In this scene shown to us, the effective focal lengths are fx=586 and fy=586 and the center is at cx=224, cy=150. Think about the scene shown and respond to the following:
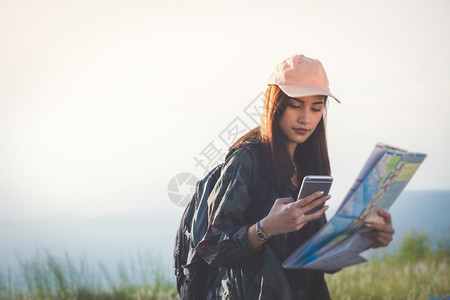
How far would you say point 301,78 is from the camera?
161cm

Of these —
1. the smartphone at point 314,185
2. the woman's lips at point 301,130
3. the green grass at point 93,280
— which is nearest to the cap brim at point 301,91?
the woman's lips at point 301,130

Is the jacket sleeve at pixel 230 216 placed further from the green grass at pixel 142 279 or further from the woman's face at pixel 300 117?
the green grass at pixel 142 279

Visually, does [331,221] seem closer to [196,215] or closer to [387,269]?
[196,215]

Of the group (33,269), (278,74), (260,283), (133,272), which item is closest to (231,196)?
(260,283)

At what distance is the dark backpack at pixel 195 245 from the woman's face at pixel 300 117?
0.11 meters

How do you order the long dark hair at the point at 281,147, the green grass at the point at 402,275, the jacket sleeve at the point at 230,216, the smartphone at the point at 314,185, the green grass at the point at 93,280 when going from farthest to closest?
the green grass at the point at 93,280, the green grass at the point at 402,275, the long dark hair at the point at 281,147, the jacket sleeve at the point at 230,216, the smartphone at the point at 314,185

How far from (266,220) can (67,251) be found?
2.40 metres

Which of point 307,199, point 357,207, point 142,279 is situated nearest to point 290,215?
point 307,199

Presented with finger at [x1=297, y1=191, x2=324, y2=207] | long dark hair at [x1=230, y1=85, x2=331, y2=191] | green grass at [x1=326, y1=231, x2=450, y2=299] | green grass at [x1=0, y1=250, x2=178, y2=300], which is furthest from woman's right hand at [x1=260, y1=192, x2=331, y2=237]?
green grass at [x1=0, y1=250, x2=178, y2=300]

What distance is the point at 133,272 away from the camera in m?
3.48

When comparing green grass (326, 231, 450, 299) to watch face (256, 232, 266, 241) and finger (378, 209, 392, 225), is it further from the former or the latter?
watch face (256, 232, 266, 241)

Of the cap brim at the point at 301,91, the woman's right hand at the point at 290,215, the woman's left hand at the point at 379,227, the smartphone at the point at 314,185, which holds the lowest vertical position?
the woman's left hand at the point at 379,227

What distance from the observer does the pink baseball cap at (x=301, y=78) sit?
5.22 feet

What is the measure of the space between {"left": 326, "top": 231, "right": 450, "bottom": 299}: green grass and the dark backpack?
169cm
